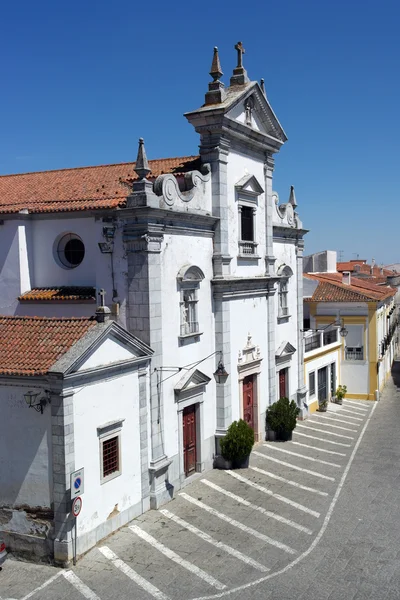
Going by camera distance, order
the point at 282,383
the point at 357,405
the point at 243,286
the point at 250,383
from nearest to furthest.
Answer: the point at 243,286 < the point at 250,383 < the point at 282,383 < the point at 357,405

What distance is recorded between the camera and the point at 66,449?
42.5 ft

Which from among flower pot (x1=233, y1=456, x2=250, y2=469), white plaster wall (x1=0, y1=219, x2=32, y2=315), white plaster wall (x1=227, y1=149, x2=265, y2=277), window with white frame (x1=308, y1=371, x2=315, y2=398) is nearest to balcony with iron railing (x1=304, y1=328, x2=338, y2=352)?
window with white frame (x1=308, y1=371, x2=315, y2=398)

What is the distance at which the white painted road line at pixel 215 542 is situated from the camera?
13.1m

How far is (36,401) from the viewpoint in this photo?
43.3ft

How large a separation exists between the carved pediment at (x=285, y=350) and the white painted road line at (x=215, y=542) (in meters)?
10.1

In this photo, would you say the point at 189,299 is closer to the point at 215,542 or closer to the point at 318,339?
the point at 215,542

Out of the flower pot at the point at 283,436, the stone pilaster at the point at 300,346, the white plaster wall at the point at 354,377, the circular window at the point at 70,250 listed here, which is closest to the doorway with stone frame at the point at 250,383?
the flower pot at the point at 283,436

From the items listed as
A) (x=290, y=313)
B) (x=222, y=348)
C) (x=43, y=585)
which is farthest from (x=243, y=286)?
(x=43, y=585)

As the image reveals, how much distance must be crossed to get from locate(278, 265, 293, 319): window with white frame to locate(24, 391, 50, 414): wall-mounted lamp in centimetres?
1394

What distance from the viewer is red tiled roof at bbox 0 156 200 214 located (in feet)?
59.4

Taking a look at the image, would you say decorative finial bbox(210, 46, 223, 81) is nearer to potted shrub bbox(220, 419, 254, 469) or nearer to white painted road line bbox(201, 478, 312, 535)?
potted shrub bbox(220, 419, 254, 469)

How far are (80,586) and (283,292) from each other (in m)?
16.1

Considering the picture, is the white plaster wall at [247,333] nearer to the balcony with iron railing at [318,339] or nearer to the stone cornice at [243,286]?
the stone cornice at [243,286]

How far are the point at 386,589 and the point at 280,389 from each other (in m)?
13.7
